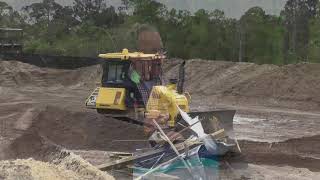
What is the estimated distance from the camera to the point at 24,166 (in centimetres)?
827

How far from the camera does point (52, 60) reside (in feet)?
135

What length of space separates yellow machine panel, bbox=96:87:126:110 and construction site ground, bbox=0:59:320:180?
0.59 meters

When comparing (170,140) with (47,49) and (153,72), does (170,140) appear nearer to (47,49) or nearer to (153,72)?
(153,72)

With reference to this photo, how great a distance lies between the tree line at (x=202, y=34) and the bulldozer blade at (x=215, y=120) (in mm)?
27048

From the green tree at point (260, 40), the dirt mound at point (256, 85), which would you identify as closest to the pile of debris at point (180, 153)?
the dirt mound at point (256, 85)

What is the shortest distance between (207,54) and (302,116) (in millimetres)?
20702

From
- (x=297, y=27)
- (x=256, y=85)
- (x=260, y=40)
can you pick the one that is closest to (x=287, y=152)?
(x=256, y=85)

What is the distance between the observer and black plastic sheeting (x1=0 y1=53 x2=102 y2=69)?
134ft

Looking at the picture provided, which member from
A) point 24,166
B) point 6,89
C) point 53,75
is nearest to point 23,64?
point 53,75

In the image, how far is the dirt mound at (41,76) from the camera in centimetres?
3772

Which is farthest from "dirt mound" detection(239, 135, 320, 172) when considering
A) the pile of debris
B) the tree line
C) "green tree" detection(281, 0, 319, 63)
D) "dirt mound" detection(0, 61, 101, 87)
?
"green tree" detection(281, 0, 319, 63)

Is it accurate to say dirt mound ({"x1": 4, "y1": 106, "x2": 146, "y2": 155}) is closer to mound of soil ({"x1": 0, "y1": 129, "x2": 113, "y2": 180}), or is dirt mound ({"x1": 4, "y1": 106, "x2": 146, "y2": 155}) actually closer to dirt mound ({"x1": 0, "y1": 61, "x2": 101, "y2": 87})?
mound of soil ({"x1": 0, "y1": 129, "x2": 113, "y2": 180})

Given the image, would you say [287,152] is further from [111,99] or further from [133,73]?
[111,99]

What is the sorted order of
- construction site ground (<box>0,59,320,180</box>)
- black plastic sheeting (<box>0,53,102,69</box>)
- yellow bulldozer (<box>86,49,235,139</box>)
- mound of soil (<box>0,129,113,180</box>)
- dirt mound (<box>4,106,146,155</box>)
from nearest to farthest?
mound of soil (<box>0,129,113,180</box>), construction site ground (<box>0,59,320,180</box>), dirt mound (<box>4,106,146,155</box>), yellow bulldozer (<box>86,49,235,139</box>), black plastic sheeting (<box>0,53,102,69</box>)
